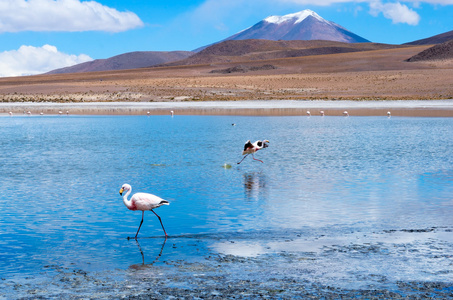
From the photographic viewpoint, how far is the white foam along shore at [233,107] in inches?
1898

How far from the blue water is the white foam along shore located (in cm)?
2472

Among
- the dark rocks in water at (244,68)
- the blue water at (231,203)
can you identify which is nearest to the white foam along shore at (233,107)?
the blue water at (231,203)

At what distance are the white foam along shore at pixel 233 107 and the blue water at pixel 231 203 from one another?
973 inches

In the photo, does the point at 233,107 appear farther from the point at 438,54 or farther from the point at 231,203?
the point at 438,54

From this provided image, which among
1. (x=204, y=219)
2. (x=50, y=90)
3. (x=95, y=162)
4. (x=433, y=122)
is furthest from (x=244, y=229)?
(x=50, y=90)

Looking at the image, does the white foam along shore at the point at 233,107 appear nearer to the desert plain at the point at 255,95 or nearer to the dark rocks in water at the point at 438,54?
the desert plain at the point at 255,95

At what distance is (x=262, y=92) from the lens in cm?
7088

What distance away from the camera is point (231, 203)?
1175 centimetres

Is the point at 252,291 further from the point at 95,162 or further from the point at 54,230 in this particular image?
the point at 95,162

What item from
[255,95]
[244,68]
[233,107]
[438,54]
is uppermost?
[438,54]

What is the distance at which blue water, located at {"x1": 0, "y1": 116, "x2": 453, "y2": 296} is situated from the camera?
822 cm

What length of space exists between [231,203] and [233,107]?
39765mm

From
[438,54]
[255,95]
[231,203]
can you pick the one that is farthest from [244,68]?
[231,203]

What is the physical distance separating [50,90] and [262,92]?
85.6 feet
